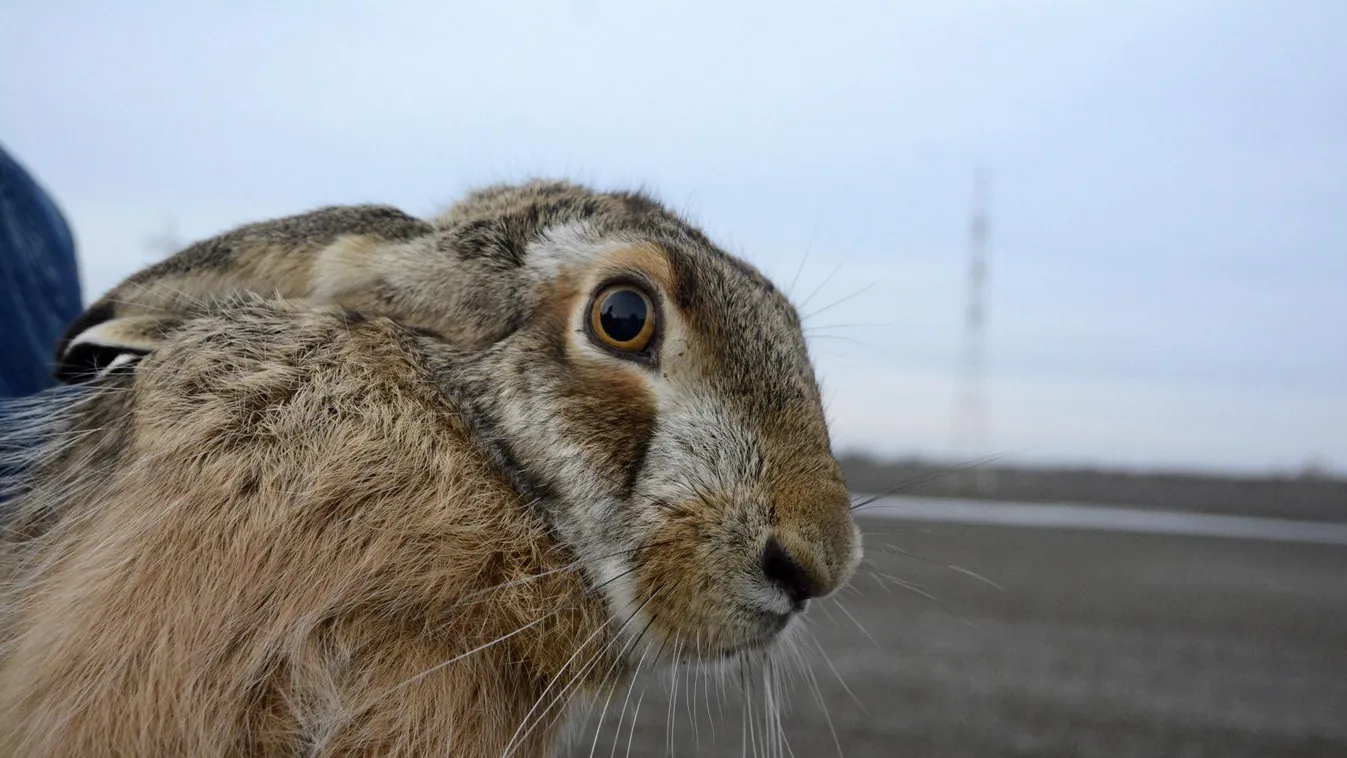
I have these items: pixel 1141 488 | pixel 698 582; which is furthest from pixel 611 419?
pixel 1141 488

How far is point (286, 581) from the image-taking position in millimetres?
1074

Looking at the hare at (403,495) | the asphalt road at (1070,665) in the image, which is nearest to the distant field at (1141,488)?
the asphalt road at (1070,665)

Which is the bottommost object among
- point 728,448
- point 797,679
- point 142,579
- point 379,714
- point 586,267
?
point 797,679

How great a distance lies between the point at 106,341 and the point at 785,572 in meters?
0.97

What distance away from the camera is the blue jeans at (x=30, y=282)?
6.38 ft

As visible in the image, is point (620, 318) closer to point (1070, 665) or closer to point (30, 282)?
point (30, 282)

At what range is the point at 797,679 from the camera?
4434 millimetres

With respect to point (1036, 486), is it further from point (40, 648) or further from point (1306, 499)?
point (40, 648)

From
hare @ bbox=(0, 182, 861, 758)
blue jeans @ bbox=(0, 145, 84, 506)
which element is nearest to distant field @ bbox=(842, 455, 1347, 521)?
blue jeans @ bbox=(0, 145, 84, 506)

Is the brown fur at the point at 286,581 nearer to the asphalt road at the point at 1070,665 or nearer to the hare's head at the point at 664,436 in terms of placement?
→ the hare's head at the point at 664,436

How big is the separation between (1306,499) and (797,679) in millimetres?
8353

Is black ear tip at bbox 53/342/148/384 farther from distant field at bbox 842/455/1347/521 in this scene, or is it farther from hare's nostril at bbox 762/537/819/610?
A: distant field at bbox 842/455/1347/521

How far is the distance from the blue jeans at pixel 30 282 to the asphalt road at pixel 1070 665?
1465 mm

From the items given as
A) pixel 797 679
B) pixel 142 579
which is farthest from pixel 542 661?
pixel 797 679
